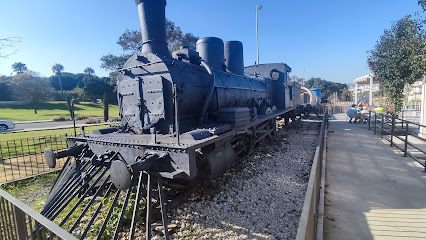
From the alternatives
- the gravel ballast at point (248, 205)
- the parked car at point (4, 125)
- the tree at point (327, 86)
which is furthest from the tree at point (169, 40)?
the tree at point (327, 86)

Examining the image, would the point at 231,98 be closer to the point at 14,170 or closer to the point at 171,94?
the point at 171,94

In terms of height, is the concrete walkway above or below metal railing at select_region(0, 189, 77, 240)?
below

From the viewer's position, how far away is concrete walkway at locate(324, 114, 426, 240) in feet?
12.4

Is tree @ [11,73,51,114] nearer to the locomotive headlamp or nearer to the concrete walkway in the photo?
the locomotive headlamp

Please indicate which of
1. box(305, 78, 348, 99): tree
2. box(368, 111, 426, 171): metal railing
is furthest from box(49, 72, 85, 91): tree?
box(305, 78, 348, 99): tree

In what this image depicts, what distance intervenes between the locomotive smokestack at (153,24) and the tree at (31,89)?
154 feet

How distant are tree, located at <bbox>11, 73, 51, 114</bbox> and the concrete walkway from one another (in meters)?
49.8

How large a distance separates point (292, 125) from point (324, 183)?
9226 millimetres

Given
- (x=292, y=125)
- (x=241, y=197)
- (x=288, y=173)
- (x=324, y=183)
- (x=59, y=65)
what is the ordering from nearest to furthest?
1. (x=241, y=197)
2. (x=324, y=183)
3. (x=288, y=173)
4. (x=292, y=125)
5. (x=59, y=65)

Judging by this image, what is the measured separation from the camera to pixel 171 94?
4.68 m

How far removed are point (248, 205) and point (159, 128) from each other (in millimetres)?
2422

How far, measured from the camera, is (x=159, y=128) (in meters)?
4.88

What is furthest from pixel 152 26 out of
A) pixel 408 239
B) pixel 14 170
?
pixel 14 170

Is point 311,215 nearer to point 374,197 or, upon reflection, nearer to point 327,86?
point 374,197
